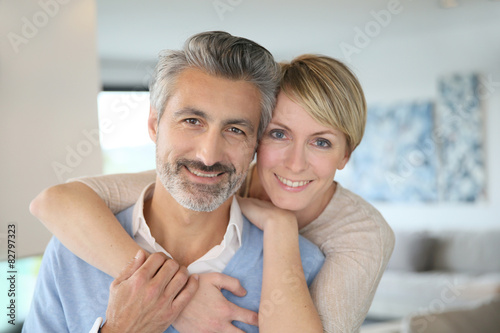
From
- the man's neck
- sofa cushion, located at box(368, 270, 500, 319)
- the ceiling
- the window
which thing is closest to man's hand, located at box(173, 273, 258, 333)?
the man's neck

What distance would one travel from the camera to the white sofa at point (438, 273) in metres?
5.03

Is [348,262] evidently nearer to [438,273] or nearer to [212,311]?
[212,311]

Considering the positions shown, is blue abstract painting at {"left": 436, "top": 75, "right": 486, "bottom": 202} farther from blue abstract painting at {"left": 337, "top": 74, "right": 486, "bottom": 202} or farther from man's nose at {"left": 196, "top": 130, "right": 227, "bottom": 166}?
man's nose at {"left": 196, "top": 130, "right": 227, "bottom": 166}

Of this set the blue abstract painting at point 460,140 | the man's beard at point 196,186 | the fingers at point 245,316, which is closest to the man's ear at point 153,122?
the man's beard at point 196,186

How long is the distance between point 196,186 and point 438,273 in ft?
15.3

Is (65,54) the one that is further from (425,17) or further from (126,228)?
(425,17)

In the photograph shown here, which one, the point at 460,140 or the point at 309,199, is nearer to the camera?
the point at 309,199

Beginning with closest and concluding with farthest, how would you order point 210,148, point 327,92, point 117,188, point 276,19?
point 210,148 < point 327,92 < point 117,188 < point 276,19

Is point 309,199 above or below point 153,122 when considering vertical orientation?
below

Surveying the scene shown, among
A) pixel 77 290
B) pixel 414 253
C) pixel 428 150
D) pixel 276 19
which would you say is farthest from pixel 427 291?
pixel 77 290

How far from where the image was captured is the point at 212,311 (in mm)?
1397

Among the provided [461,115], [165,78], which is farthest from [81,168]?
[461,115]

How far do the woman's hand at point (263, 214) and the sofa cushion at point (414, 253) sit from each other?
14.4 feet

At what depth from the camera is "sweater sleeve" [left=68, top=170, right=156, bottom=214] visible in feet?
5.23
